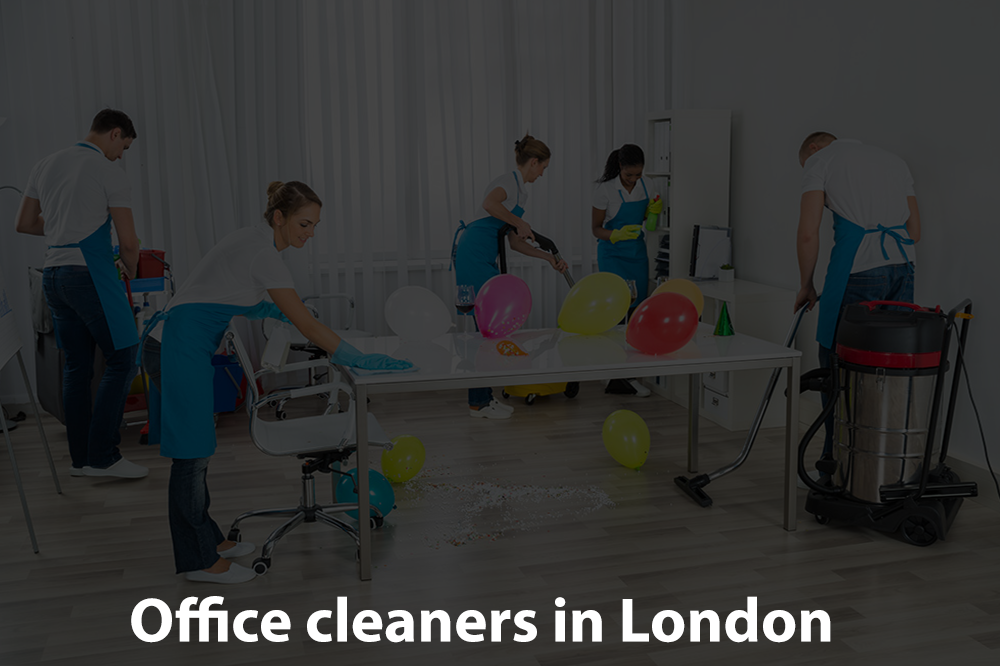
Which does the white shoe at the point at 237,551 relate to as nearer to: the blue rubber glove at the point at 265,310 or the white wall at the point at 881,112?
the blue rubber glove at the point at 265,310

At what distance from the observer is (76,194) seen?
3576 millimetres

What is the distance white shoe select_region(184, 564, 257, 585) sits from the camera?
9.09 feet

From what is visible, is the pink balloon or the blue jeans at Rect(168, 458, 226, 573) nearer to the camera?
the blue jeans at Rect(168, 458, 226, 573)

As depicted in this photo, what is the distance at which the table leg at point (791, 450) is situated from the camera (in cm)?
311


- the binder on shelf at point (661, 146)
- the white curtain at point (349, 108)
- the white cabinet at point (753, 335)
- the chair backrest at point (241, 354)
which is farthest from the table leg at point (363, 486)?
the binder on shelf at point (661, 146)

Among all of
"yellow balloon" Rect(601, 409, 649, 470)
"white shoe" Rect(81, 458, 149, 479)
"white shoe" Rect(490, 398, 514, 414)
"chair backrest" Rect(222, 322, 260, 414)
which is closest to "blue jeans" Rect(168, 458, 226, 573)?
"chair backrest" Rect(222, 322, 260, 414)

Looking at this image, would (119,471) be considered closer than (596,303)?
No

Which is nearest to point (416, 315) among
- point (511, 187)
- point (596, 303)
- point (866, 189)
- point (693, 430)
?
point (596, 303)

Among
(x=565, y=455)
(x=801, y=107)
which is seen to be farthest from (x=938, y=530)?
(x=801, y=107)

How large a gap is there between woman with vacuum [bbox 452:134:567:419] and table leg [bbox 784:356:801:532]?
5.49 feet

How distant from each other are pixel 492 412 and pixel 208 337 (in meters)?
2.39

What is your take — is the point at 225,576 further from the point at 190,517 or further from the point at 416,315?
the point at 416,315

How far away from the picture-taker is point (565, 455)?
4.11 meters

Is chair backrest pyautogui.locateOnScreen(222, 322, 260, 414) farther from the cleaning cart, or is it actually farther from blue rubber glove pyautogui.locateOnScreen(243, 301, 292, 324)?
the cleaning cart
